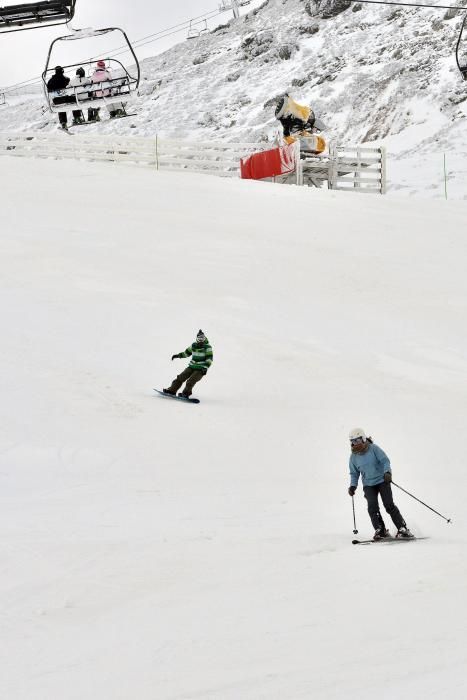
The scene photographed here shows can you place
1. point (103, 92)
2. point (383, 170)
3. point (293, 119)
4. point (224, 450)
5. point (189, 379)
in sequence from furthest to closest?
1. point (293, 119)
2. point (383, 170)
3. point (103, 92)
4. point (189, 379)
5. point (224, 450)

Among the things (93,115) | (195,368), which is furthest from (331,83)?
(195,368)

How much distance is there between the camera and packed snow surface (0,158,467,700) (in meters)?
5.21

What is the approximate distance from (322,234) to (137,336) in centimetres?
985

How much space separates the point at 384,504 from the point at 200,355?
4.87m

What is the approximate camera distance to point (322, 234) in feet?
77.8

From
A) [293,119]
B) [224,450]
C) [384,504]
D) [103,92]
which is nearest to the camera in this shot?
[384,504]

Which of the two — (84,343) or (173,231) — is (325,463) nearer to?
(84,343)

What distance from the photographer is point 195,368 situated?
12.7m

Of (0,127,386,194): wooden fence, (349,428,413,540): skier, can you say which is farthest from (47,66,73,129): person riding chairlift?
(349,428,413,540): skier

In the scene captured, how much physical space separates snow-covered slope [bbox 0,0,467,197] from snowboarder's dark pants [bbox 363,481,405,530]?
3082cm

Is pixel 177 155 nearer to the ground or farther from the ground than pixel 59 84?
nearer to the ground

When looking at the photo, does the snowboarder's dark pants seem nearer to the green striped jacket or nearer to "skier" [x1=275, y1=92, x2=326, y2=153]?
the green striped jacket

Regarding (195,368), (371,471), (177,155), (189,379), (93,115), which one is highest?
(93,115)

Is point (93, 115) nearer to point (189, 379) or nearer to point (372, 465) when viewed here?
point (189, 379)
